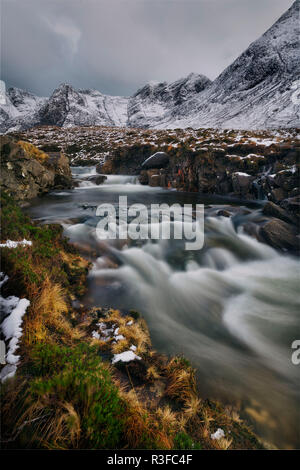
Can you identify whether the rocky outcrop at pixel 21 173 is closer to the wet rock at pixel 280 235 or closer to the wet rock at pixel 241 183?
the wet rock at pixel 280 235

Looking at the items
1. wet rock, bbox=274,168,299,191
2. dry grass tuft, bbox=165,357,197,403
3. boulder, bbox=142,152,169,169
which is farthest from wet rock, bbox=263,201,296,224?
boulder, bbox=142,152,169,169

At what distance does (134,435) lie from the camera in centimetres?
182

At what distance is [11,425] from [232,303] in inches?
209

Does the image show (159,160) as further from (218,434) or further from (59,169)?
(218,434)

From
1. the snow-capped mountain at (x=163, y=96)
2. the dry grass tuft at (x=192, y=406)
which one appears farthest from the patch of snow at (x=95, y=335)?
the snow-capped mountain at (x=163, y=96)

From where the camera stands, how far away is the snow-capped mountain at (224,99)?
54.4 metres

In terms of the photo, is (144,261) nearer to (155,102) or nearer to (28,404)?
(28,404)

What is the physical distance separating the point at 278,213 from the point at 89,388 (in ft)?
37.2

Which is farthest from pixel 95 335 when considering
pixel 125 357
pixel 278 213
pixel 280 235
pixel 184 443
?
pixel 278 213

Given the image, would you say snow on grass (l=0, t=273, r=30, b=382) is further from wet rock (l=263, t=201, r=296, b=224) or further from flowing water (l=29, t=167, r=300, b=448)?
wet rock (l=263, t=201, r=296, b=224)

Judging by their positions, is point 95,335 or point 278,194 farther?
point 278,194

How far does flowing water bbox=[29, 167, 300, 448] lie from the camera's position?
10.3ft

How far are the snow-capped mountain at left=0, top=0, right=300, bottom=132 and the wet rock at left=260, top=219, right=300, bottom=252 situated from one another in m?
45.9

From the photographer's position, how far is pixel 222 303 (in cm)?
562
